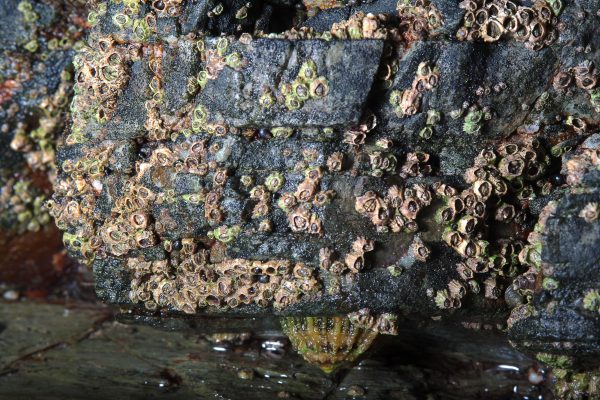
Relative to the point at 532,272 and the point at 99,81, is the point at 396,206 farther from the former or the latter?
the point at 99,81

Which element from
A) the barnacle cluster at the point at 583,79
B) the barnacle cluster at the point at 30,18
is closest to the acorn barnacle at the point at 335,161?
the barnacle cluster at the point at 583,79

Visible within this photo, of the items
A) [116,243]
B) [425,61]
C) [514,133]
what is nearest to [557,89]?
[514,133]

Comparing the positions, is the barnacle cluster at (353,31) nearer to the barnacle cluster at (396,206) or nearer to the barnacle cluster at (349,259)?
the barnacle cluster at (396,206)

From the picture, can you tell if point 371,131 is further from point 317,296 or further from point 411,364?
point 411,364

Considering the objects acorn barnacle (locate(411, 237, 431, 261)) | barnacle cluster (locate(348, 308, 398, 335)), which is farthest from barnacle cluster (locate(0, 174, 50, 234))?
acorn barnacle (locate(411, 237, 431, 261))

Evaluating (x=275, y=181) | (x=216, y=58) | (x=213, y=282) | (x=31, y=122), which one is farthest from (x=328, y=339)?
(x=31, y=122)
